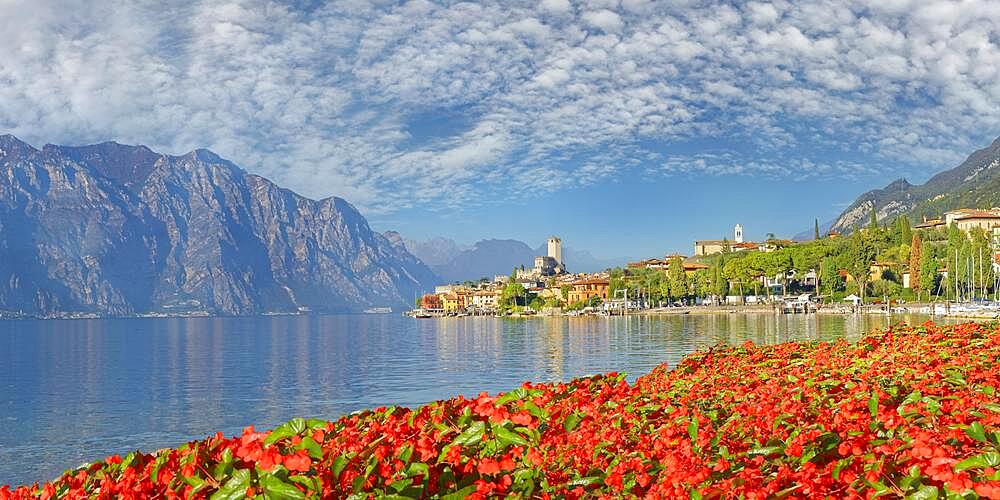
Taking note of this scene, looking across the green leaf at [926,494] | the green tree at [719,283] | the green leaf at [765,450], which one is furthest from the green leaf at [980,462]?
the green tree at [719,283]

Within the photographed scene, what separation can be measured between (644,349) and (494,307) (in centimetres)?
13533

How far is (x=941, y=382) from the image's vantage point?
647cm

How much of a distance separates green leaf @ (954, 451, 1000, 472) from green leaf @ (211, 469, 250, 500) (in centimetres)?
313

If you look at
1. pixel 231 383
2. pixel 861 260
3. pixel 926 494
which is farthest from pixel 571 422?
pixel 861 260

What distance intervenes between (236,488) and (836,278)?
124 metres

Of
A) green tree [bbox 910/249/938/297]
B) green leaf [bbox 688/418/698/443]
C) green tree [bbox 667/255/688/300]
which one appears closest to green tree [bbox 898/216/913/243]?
green tree [bbox 910/249/938/297]

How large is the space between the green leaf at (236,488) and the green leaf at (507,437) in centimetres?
147

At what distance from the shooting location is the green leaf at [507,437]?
440 centimetres

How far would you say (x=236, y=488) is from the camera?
3488 millimetres

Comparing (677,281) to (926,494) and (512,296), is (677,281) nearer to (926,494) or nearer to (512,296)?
(512,296)

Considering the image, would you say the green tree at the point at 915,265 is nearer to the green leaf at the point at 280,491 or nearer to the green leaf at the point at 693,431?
the green leaf at the point at 693,431

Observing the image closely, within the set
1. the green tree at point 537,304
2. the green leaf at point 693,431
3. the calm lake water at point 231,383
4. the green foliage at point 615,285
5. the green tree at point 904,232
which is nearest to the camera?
the green leaf at point 693,431

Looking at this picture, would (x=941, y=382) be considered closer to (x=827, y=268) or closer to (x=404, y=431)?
(x=404, y=431)

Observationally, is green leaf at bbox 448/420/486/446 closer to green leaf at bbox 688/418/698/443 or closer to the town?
green leaf at bbox 688/418/698/443
